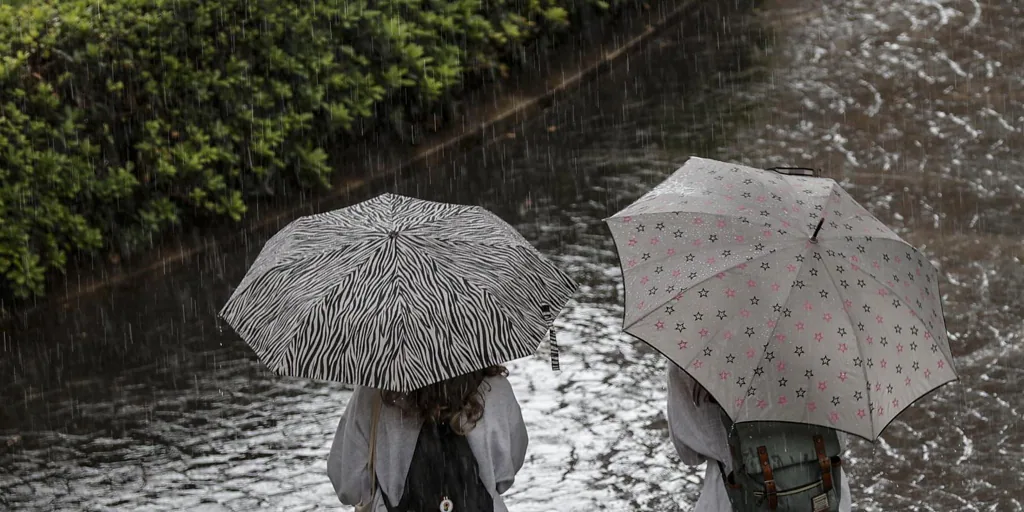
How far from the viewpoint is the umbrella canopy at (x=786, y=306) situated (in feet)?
11.1

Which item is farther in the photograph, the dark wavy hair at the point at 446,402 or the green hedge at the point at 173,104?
the green hedge at the point at 173,104

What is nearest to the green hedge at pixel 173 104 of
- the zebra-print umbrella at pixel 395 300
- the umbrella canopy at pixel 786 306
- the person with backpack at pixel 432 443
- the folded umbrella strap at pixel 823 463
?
the zebra-print umbrella at pixel 395 300

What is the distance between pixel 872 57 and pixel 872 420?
8.16 metres

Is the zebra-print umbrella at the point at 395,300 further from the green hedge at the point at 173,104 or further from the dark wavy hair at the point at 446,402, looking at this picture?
the green hedge at the point at 173,104

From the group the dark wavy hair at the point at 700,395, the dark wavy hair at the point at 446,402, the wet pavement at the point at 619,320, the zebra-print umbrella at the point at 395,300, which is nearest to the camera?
the zebra-print umbrella at the point at 395,300

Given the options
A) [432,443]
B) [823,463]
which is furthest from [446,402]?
[823,463]

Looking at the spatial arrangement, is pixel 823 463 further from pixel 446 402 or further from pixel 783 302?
pixel 446 402

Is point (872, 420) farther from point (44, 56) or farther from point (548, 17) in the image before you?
point (548, 17)

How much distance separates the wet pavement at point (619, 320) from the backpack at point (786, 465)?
2.16 meters

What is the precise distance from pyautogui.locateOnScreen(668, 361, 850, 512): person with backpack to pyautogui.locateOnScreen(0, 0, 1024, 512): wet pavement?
203 centimetres

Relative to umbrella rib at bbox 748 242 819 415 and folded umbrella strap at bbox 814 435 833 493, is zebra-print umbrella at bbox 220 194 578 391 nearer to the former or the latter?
umbrella rib at bbox 748 242 819 415

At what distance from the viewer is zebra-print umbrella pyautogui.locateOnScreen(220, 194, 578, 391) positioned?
3357 mm

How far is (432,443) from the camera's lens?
350cm

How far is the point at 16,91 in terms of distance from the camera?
7.52 metres
